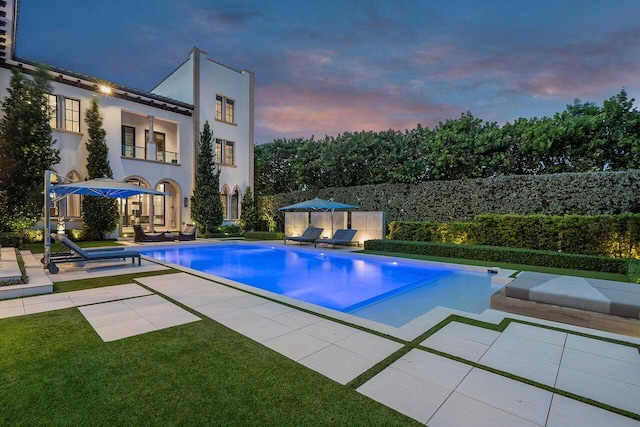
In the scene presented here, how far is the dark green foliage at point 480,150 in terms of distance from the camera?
39.4ft

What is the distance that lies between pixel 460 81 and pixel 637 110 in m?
6.70

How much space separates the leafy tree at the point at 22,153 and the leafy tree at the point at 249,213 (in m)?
11.2

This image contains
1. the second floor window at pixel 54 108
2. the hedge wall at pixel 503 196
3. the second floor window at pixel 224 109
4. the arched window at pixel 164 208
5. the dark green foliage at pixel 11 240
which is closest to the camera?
the hedge wall at pixel 503 196

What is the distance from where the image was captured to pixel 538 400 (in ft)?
8.89

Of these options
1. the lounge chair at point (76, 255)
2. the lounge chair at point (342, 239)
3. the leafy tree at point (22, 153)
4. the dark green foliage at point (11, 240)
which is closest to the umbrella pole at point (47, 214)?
the lounge chair at point (76, 255)

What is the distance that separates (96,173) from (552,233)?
68.1 feet

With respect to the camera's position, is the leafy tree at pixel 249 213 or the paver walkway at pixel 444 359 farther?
the leafy tree at pixel 249 213

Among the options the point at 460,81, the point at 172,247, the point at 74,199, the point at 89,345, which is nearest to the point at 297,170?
the point at 172,247

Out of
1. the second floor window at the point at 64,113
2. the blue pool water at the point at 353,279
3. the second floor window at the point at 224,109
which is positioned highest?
the second floor window at the point at 224,109

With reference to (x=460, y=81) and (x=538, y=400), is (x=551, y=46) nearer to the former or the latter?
(x=460, y=81)

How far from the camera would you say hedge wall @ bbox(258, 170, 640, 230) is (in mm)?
10539

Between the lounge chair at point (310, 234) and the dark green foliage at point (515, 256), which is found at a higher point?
the lounge chair at point (310, 234)

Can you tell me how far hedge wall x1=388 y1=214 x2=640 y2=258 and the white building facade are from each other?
13.6 meters

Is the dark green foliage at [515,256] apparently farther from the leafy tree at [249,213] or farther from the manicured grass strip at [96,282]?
the leafy tree at [249,213]
